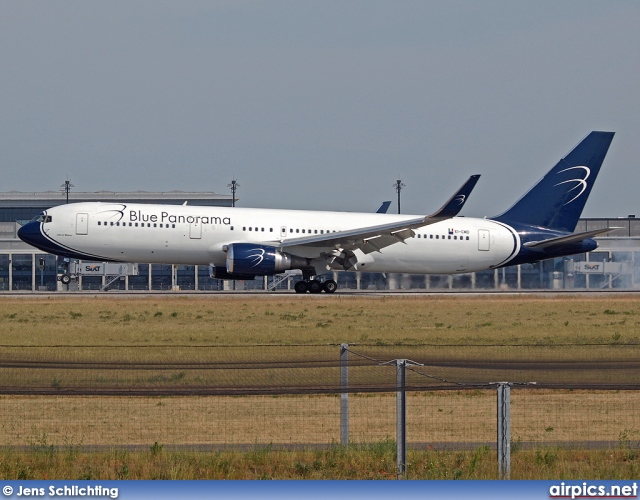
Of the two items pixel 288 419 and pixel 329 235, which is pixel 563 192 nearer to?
pixel 329 235

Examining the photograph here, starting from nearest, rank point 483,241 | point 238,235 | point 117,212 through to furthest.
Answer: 1. point 117,212
2. point 238,235
3. point 483,241

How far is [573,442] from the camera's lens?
14.4 metres

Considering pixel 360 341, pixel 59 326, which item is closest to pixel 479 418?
pixel 360 341

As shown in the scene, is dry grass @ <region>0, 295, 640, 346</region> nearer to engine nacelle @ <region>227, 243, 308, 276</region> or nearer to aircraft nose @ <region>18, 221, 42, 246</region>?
engine nacelle @ <region>227, 243, 308, 276</region>

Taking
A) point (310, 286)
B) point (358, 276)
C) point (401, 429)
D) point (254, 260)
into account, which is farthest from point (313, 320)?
point (358, 276)

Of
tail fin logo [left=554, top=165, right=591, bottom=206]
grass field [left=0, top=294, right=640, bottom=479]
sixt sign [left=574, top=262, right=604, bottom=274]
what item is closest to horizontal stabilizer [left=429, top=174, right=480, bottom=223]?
tail fin logo [left=554, top=165, right=591, bottom=206]

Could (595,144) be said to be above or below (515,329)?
above

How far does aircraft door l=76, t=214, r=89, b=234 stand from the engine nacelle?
6.26 m

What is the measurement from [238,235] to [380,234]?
20.9ft

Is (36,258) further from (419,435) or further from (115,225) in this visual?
(419,435)

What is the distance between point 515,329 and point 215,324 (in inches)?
384

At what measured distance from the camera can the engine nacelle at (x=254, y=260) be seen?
43.9 meters

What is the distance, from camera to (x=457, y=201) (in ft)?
140

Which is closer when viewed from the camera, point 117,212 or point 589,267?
point 117,212
